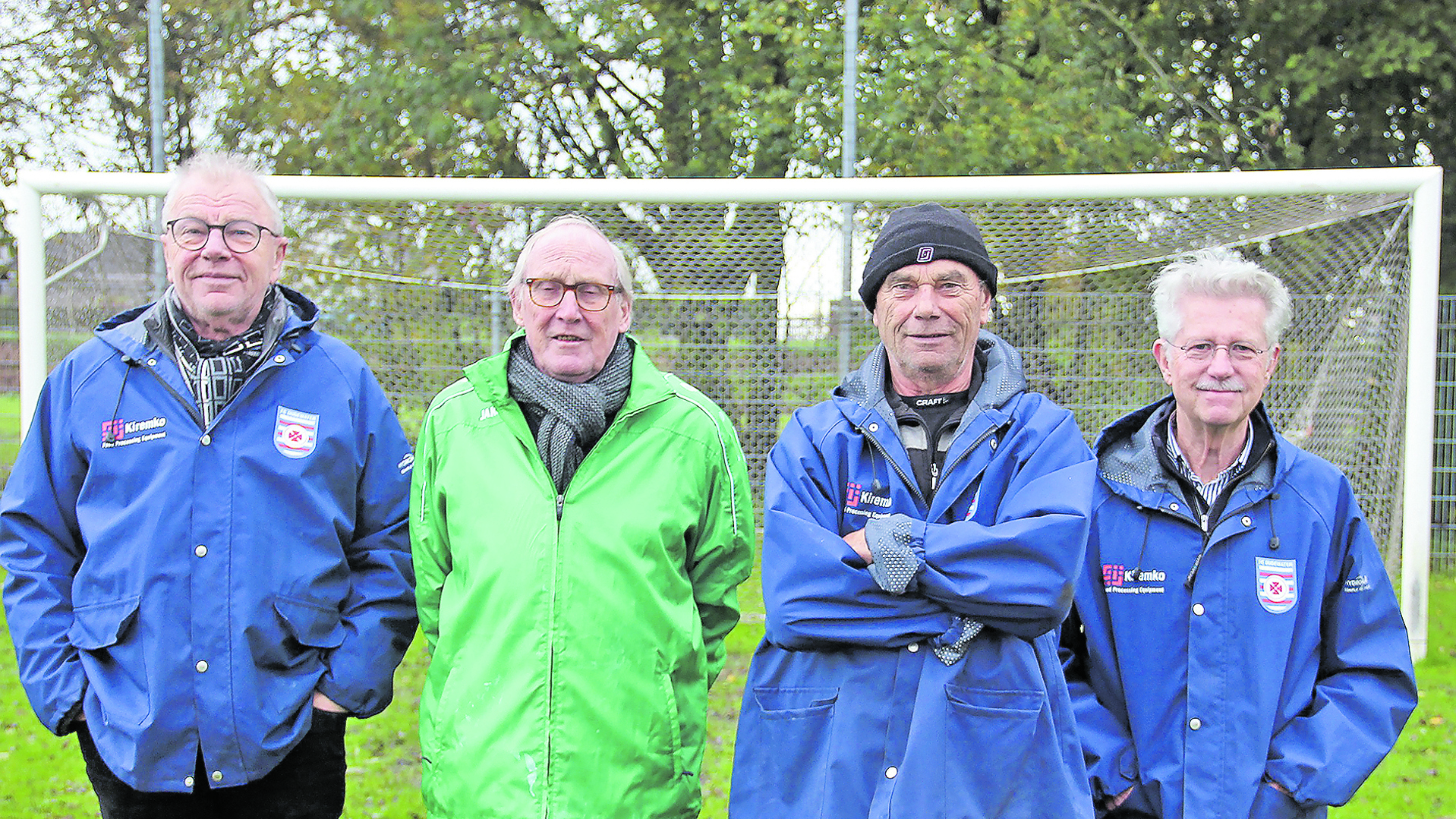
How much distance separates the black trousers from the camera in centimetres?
242

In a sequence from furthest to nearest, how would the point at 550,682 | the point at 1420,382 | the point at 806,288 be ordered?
the point at 806,288 < the point at 1420,382 < the point at 550,682

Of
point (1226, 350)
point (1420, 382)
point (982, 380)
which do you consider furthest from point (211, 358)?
point (1420, 382)

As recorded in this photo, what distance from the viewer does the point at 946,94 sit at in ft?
26.3

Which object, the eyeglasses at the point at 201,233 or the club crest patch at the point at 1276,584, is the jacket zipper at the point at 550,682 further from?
the club crest patch at the point at 1276,584

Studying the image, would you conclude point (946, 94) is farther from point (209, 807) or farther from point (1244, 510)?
point (209, 807)

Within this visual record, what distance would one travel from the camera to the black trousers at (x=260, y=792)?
95.3 inches

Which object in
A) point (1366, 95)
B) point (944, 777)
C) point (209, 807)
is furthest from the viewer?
point (1366, 95)

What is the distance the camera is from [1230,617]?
2.25 meters

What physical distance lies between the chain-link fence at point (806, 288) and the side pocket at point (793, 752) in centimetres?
313

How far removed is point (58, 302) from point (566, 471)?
12.2 feet

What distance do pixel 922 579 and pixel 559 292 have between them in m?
0.97

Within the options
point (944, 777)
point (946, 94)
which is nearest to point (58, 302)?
point (944, 777)

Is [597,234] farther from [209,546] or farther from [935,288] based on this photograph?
[209,546]

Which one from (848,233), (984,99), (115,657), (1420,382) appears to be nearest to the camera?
(115,657)
